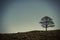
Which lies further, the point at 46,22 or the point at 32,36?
the point at 46,22

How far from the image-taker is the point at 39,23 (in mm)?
3332

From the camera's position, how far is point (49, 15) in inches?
133

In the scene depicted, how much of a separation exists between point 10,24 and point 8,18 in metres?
0.19

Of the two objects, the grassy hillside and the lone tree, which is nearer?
the grassy hillside

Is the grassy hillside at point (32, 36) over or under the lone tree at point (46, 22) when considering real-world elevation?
under

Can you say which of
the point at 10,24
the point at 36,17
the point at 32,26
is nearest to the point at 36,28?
the point at 32,26

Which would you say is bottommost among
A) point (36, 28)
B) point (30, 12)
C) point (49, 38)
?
point (49, 38)

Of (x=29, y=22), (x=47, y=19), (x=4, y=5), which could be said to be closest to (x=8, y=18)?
(x=4, y=5)

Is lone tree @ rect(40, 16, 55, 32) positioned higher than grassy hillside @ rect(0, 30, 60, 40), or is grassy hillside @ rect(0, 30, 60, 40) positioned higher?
lone tree @ rect(40, 16, 55, 32)

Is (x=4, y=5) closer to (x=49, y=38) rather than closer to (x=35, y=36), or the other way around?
(x=35, y=36)

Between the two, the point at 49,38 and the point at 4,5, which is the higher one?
the point at 4,5

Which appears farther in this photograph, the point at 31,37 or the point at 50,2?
the point at 50,2

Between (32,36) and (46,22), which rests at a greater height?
(46,22)

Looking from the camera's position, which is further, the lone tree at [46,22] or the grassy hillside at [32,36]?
the lone tree at [46,22]
